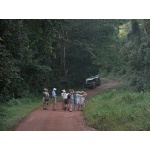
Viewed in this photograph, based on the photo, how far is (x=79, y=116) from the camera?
59.5 ft

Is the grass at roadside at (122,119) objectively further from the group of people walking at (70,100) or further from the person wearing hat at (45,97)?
the person wearing hat at (45,97)

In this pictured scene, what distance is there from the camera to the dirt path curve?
14648mm

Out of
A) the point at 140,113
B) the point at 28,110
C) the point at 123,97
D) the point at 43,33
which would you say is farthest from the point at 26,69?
the point at 140,113

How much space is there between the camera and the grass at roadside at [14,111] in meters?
15.6

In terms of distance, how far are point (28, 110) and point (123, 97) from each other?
5558mm

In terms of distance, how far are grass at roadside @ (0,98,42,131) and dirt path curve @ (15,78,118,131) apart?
38 centimetres

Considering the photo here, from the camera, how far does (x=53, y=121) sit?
16266 millimetres

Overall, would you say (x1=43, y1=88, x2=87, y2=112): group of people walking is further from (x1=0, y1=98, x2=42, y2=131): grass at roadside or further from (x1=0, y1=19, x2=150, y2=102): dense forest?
(x1=0, y1=19, x2=150, y2=102): dense forest

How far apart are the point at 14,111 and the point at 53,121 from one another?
13.3 ft

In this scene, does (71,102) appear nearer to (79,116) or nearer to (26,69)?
(79,116)

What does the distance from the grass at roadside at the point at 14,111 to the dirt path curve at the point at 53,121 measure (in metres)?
0.38

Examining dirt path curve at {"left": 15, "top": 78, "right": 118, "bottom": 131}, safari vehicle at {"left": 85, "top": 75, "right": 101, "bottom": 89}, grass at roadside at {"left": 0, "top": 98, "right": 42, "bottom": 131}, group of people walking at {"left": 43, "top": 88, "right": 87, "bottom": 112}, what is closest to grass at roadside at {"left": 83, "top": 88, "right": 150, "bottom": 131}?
dirt path curve at {"left": 15, "top": 78, "right": 118, "bottom": 131}

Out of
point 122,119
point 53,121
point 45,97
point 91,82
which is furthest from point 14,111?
point 91,82

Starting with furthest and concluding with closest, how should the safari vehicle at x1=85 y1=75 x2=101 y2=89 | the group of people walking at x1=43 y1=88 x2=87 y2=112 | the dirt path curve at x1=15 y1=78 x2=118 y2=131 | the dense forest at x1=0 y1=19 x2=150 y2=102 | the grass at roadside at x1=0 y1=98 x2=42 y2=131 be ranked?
the safari vehicle at x1=85 y1=75 x2=101 y2=89 → the dense forest at x1=0 y1=19 x2=150 y2=102 → the group of people walking at x1=43 y1=88 x2=87 y2=112 → the grass at roadside at x1=0 y1=98 x2=42 y2=131 → the dirt path curve at x1=15 y1=78 x2=118 y2=131
